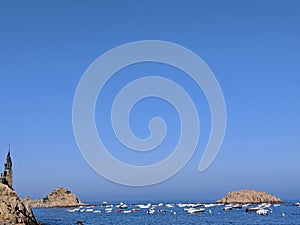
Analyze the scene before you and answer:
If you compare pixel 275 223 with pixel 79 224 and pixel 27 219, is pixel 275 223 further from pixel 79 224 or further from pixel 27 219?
pixel 27 219

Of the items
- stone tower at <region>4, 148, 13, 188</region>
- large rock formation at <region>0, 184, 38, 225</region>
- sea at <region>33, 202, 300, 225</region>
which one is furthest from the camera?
sea at <region>33, 202, 300, 225</region>

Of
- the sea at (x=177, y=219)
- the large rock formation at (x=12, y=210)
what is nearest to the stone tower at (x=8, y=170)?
the sea at (x=177, y=219)

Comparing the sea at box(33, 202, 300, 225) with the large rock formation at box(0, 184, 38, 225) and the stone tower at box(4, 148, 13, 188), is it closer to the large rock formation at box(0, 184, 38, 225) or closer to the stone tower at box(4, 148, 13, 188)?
the stone tower at box(4, 148, 13, 188)

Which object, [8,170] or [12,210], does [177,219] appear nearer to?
[8,170]

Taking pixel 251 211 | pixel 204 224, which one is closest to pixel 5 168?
pixel 204 224

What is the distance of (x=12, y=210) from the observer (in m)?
78.2

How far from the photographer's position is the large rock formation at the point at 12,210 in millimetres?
75500

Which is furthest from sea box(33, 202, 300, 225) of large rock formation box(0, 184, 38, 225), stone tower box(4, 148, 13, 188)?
large rock formation box(0, 184, 38, 225)

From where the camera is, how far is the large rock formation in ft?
248

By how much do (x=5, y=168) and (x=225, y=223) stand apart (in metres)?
55.1

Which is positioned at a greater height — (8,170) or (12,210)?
(8,170)

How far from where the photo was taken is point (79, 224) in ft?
334

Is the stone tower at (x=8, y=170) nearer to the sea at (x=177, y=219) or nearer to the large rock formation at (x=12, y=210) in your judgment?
the sea at (x=177, y=219)

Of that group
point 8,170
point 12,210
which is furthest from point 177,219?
point 12,210
